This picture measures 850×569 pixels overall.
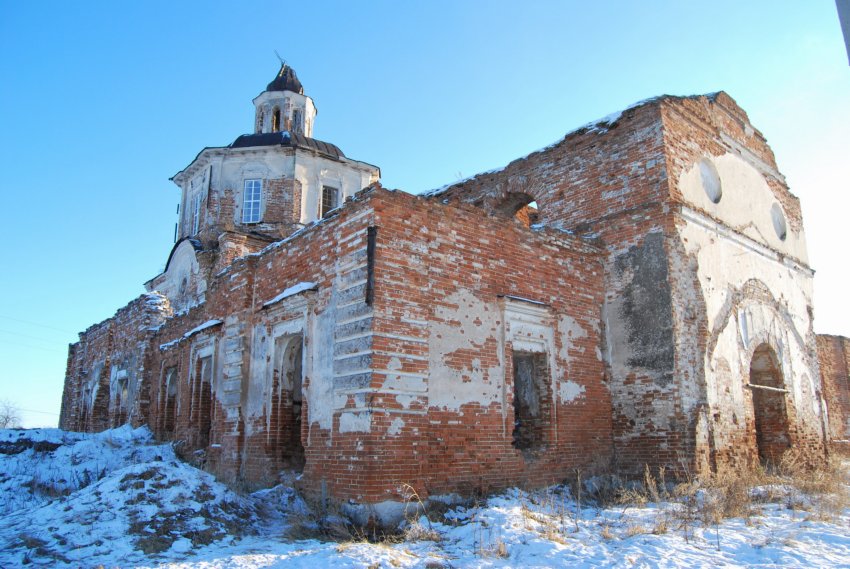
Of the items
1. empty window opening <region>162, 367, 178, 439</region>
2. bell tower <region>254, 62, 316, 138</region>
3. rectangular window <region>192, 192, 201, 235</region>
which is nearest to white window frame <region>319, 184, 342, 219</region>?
bell tower <region>254, 62, 316, 138</region>

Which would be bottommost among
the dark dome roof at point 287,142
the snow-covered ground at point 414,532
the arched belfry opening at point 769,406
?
the snow-covered ground at point 414,532

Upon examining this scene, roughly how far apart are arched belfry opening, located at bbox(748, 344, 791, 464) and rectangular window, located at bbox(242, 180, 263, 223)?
51.5 ft

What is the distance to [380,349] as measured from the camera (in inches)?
287

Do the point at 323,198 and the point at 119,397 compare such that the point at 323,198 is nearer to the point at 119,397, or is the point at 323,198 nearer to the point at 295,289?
the point at 119,397

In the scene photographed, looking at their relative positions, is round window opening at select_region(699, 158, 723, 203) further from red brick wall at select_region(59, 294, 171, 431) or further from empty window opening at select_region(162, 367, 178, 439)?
red brick wall at select_region(59, 294, 171, 431)

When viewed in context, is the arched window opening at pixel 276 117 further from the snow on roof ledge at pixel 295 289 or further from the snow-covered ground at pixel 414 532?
the snow-covered ground at pixel 414 532

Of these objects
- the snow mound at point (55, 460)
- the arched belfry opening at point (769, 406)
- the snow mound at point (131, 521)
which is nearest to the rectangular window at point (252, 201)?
the snow mound at point (55, 460)

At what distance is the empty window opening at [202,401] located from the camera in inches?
450

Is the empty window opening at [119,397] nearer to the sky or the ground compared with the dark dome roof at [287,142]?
nearer to the ground

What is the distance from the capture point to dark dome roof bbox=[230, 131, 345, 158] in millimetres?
22297

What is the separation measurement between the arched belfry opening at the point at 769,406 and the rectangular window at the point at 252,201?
15.7 metres

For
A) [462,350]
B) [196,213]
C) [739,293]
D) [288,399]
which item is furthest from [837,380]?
[196,213]

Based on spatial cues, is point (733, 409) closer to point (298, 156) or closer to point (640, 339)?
point (640, 339)

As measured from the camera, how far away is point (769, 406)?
12.0 metres
